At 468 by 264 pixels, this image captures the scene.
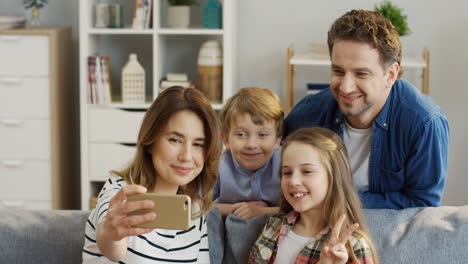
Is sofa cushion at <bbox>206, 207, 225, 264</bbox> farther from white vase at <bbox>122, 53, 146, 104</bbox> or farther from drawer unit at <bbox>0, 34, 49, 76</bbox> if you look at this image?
drawer unit at <bbox>0, 34, 49, 76</bbox>

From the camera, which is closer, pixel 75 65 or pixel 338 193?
pixel 338 193

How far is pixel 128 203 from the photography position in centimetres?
153

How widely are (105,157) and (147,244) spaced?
2.08 metres

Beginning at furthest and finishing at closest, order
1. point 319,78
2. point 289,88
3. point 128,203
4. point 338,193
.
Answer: point 319,78 < point 289,88 < point 338,193 < point 128,203

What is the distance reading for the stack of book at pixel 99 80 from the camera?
3.79m

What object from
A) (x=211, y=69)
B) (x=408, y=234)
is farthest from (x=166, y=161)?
(x=211, y=69)

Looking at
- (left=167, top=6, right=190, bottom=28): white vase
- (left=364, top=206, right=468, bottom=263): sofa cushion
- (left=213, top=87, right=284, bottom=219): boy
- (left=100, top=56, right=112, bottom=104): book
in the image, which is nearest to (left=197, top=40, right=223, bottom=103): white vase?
(left=167, top=6, right=190, bottom=28): white vase

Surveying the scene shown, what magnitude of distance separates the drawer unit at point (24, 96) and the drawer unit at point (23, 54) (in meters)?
0.04

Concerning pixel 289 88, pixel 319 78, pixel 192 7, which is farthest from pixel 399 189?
pixel 192 7

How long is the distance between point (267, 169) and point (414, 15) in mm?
1994

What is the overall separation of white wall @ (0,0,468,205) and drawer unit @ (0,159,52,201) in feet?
2.07

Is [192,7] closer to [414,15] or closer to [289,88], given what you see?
[289,88]

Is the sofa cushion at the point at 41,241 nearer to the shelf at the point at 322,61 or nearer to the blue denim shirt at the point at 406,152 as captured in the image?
the blue denim shirt at the point at 406,152

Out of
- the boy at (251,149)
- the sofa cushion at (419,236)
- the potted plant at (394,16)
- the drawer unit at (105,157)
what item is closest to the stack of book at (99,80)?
the drawer unit at (105,157)
